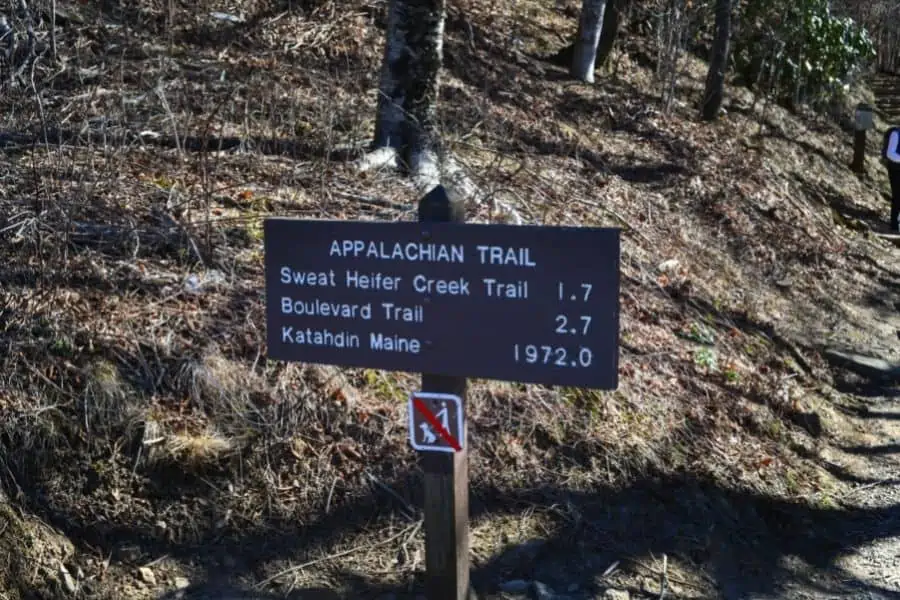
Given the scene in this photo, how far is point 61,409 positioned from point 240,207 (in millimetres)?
2498

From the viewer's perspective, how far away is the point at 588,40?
15.2 meters

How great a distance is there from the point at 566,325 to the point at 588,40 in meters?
12.0

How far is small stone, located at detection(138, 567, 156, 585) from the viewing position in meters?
5.21

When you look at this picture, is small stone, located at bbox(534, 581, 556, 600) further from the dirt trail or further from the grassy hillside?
the dirt trail

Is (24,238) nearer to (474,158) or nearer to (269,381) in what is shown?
(269,381)

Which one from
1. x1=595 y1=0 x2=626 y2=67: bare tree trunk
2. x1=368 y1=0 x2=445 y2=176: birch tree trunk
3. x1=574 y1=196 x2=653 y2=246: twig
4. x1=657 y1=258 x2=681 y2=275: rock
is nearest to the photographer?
x1=368 y1=0 x2=445 y2=176: birch tree trunk

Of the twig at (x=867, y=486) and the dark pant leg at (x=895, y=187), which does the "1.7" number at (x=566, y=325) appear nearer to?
the twig at (x=867, y=486)

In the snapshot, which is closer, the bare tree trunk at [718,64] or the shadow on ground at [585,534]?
the shadow on ground at [585,534]

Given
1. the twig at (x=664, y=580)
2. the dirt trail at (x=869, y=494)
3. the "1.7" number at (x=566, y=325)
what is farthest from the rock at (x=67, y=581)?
the dirt trail at (x=869, y=494)

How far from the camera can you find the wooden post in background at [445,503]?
4.04 metres

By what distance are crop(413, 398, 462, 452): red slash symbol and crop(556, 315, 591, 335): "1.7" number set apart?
0.62 metres

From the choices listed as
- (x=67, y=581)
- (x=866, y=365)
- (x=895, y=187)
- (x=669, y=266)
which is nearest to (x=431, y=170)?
(x=669, y=266)

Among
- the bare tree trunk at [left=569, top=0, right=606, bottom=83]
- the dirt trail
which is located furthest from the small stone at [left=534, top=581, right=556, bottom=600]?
the bare tree trunk at [left=569, top=0, right=606, bottom=83]

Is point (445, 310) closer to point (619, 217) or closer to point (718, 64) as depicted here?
point (619, 217)
